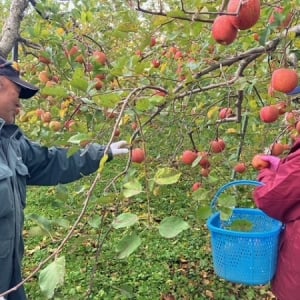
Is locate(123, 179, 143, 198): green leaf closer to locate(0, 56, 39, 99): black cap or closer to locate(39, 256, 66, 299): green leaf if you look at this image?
locate(39, 256, 66, 299): green leaf

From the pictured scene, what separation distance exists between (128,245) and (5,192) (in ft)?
2.21

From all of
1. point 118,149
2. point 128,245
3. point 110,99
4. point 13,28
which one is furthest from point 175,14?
point 13,28

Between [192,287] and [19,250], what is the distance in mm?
1243

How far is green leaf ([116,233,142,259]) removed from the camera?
3.37 feet

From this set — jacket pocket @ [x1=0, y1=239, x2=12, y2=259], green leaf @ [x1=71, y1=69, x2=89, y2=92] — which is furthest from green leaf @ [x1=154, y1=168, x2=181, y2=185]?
jacket pocket @ [x1=0, y1=239, x2=12, y2=259]

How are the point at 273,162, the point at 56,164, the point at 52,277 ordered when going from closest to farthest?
the point at 52,277
the point at 273,162
the point at 56,164

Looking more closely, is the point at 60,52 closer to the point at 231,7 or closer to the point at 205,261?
the point at 231,7

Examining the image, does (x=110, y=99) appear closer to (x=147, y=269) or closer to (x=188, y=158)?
(x=188, y=158)

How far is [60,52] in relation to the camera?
84.3 inches

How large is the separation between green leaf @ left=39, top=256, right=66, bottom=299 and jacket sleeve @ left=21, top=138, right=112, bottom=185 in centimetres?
101

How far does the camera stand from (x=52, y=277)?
0.93 metres

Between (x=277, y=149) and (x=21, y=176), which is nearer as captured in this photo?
(x=21, y=176)

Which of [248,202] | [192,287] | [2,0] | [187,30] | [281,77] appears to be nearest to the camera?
[281,77]

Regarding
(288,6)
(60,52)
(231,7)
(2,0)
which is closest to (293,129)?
(288,6)
